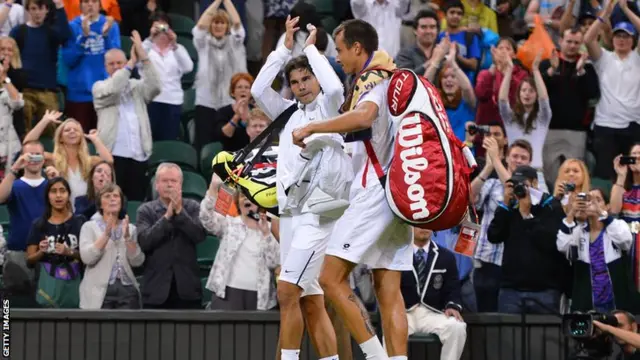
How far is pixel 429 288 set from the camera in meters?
12.4

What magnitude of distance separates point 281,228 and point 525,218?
3277mm

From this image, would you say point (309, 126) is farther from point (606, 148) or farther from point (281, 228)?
point (606, 148)

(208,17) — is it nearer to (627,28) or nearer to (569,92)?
(569,92)

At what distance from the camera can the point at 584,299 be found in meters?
12.6

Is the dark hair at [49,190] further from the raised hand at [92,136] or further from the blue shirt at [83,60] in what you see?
the blue shirt at [83,60]

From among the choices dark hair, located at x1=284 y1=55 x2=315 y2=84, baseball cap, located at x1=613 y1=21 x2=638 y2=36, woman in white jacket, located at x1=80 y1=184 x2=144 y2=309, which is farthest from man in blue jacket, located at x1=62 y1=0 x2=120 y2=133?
dark hair, located at x1=284 y1=55 x2=315 y2=84

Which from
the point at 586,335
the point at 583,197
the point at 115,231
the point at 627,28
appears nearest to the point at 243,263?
the point at 115,231

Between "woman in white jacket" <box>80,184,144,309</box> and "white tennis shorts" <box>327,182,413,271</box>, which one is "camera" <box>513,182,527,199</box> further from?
"white tennis shorts" <box>327,182,413,271</box>

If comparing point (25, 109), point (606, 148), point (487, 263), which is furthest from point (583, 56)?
point (25, 109)

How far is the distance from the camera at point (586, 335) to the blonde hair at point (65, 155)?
4978 mm

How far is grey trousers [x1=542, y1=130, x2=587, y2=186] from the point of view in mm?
15898

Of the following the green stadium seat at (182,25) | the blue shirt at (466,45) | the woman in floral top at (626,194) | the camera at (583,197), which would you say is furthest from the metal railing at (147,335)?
the green stadium seat at (182,25)

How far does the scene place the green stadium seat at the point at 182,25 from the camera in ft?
57.1

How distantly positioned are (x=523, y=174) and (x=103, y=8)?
5.80 m
